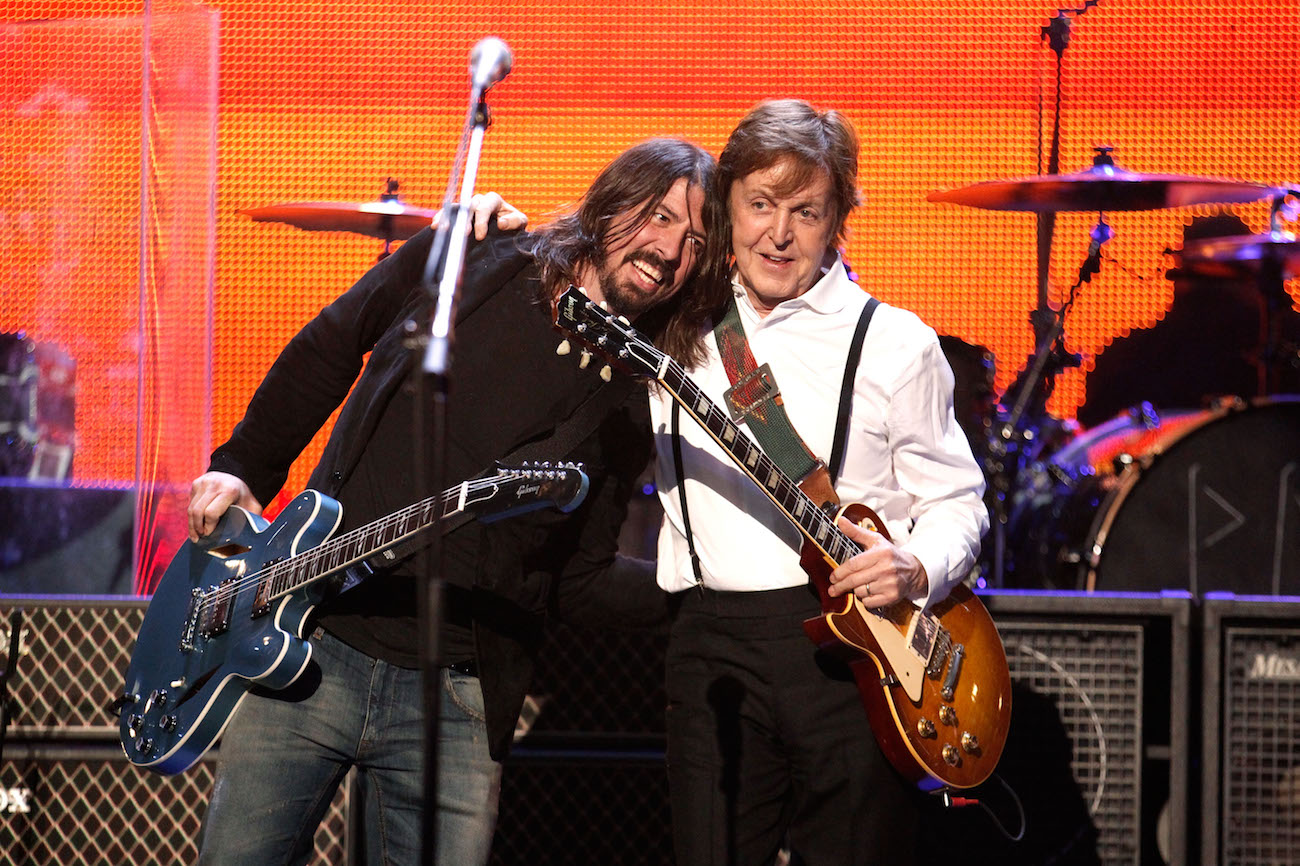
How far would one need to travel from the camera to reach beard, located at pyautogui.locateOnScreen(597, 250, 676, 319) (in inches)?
96.4

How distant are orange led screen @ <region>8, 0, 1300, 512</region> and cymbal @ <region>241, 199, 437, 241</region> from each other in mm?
362

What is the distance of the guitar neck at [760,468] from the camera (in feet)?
7.42

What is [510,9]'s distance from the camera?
477 centimetres

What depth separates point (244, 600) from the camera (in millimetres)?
2424

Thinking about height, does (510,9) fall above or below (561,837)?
above

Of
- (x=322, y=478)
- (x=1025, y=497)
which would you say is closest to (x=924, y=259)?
(x=1025, y=497)

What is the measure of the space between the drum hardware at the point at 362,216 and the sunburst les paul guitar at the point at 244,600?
2022 millimetres

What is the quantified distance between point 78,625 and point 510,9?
280cm

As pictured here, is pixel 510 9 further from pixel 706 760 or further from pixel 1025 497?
pixel 706 760

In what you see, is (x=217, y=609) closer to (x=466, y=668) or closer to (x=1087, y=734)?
(x=466, y=668)

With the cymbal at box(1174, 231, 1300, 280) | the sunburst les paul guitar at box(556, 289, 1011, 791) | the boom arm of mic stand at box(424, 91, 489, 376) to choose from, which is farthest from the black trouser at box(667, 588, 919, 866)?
the cymbal at box(1174, 231, 1300, 280)

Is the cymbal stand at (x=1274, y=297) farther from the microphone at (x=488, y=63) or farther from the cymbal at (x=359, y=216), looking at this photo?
the microphone at (x=488, y=63)

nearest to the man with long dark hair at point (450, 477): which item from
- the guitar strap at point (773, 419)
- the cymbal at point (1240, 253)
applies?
the guitar strap at point (773, 419)

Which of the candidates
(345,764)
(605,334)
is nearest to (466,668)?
(345,764)
